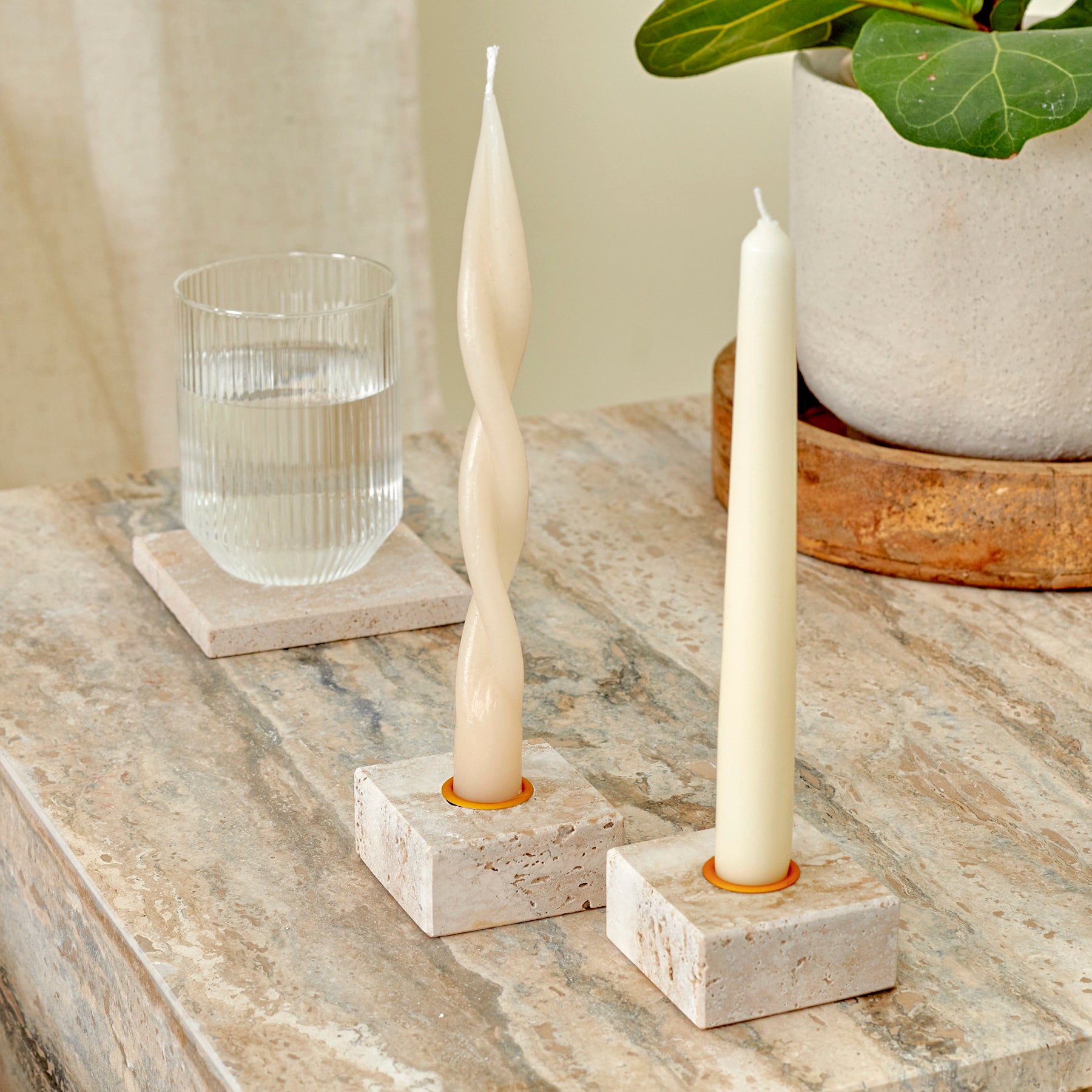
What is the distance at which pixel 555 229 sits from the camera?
1701mm

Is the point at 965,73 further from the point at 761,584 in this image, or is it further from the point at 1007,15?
the point at 761,584

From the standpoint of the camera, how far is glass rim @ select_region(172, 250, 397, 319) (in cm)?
64

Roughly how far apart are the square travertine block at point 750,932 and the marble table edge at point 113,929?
117 millimetres

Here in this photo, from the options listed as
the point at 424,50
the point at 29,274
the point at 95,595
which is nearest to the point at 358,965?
the point at 95,595

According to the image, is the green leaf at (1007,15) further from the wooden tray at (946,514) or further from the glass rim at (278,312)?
the glass rim at (278,312)

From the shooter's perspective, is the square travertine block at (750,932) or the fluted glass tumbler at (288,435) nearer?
the square travertine block at (750,932)

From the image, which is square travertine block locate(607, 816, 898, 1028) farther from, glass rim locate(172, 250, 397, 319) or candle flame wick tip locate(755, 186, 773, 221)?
glass rim locate(172, 250, 397, 319)

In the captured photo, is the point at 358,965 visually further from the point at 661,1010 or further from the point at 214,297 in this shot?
the point at 214,297

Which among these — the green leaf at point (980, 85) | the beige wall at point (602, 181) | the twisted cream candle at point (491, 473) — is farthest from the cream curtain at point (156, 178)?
the twisted cream candle at point (491, 473)

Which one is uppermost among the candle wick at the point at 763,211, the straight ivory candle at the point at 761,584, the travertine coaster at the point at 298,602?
the candle wick at the point at 763,211

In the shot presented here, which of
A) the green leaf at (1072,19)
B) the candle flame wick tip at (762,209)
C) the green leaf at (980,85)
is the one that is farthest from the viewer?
the green leaf at (1072,19)

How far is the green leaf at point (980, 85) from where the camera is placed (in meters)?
0.60

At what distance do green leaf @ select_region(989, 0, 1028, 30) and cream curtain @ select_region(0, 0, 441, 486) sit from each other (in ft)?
2.72

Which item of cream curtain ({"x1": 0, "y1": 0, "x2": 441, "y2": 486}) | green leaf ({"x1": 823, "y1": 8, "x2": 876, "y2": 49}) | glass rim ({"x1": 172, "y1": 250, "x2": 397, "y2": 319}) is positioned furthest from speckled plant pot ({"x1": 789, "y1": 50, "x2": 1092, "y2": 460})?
cream curtain ({"x1": 0, "y1": 0, "x2": 441, "y2": 486})
